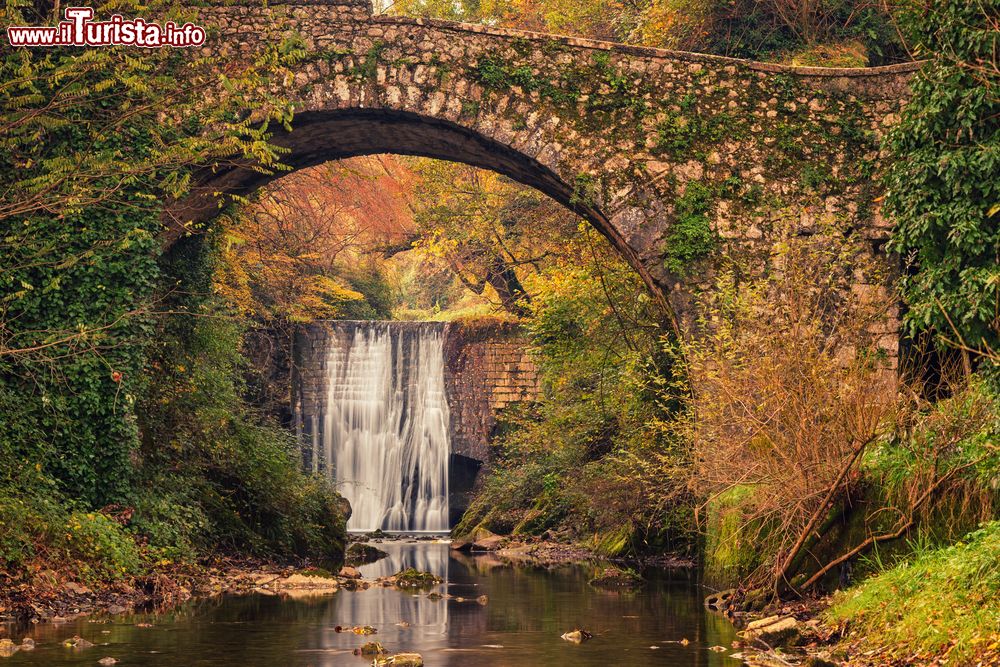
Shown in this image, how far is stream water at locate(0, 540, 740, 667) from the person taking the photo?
24.4 ft

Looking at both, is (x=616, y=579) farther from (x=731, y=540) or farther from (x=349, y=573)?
(x=349, y=573)

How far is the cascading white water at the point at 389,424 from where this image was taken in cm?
2436

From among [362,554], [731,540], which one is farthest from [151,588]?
[362,554]

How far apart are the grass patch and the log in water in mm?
16910

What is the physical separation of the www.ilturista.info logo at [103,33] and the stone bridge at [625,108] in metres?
0.36

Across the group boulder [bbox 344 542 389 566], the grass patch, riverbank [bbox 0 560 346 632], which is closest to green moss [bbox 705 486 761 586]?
the grass patch

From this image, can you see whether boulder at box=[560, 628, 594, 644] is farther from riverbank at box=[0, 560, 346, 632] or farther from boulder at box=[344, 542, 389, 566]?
boulder at box=[344, 542, 389, 566]

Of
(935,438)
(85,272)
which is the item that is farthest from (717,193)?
(85,272)

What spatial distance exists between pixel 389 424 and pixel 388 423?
3 cm

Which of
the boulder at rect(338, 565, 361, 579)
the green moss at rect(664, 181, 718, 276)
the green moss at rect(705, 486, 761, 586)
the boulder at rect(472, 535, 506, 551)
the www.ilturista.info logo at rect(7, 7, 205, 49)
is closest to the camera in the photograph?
the green moss at rect(705, 486, 761, 586)

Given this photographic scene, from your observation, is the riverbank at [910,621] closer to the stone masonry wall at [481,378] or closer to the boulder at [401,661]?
the boulder at [401,661]

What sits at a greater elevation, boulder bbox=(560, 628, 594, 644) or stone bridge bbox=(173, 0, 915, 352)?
stone bridge bbox=(173, 0, 915, 352)

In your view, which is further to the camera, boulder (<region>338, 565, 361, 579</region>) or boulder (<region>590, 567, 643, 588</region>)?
boulder (<region>338, 565, 361, 579</region>)

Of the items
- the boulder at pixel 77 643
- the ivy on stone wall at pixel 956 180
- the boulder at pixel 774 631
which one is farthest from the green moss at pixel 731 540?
the boulder at pixel 77 643
